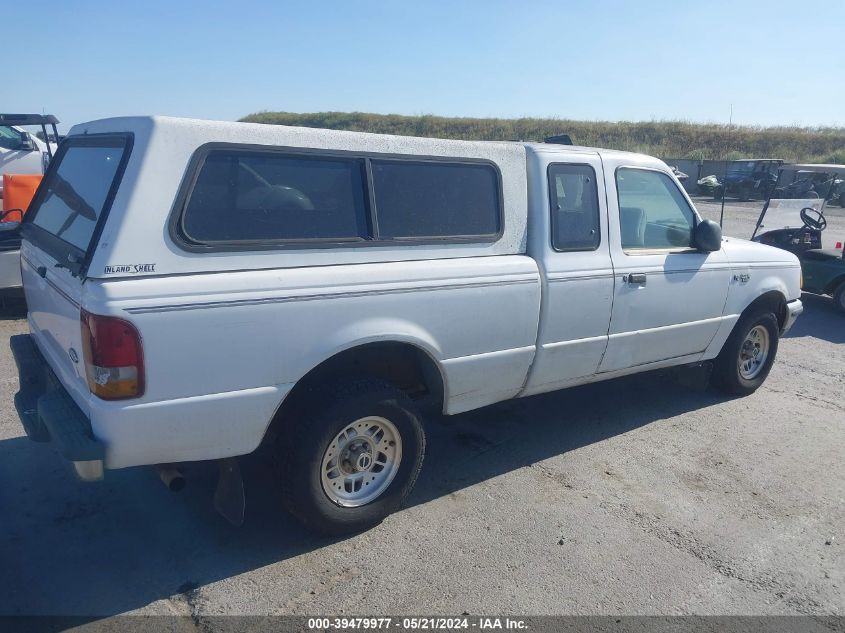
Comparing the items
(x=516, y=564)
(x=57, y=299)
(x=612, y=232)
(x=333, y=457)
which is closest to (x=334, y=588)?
(x=333, y=457)

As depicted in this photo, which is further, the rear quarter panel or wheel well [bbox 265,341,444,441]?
wheel well [bbox 265,341,444,441]

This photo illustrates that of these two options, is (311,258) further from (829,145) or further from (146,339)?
(829,145)

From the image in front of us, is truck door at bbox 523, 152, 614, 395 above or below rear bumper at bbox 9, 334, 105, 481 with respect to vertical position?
above

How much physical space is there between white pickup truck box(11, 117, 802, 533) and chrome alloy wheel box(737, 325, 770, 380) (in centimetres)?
145

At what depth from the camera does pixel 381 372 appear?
3857 millimetres

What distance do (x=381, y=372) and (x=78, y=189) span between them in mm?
1865

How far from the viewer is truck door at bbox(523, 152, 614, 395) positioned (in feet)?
13.8

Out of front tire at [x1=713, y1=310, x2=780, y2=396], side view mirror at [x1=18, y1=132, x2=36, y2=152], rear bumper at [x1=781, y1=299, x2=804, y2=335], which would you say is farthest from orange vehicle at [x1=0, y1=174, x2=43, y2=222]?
rear bumper at [x1=781, y1=299, x2=804, y2=335]

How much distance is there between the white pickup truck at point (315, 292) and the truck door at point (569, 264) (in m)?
0.01

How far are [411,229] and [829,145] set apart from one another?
169ft

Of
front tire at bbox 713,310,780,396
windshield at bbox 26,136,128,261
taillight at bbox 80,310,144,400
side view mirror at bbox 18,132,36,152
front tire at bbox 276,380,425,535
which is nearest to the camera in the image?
taillight at bbox 80,310,144,400

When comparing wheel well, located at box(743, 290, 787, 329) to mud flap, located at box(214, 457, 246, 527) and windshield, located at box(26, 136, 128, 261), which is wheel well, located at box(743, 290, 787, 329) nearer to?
mud flap, located at box(214, 457, 246, 527)

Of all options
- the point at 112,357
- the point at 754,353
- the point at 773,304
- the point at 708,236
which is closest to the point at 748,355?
the point at 754,353

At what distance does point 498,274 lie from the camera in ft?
12.9
